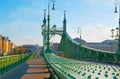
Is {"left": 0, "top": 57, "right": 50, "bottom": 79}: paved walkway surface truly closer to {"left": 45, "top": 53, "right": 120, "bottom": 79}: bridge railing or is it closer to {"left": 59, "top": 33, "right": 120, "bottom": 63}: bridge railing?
{"left": 45, "top": 53, "right": 120, "bottom": 79}: bridge railing

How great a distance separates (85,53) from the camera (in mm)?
48125

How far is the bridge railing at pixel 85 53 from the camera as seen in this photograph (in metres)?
37.7

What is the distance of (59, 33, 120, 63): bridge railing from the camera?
37.7m

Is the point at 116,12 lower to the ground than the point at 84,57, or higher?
higher

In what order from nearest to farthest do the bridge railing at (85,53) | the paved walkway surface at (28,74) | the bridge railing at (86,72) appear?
the bridge railing at (86,72), the paved walkway surface at (28,74), the bridge railing at (85,53)

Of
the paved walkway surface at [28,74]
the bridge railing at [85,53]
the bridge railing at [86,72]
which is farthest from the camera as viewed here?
the bridge railing at [85,53]

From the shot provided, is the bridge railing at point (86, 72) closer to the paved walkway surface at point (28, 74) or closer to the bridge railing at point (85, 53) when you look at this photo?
the paved walkway surface at point (28, 74)

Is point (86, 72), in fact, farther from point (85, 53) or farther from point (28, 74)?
point (85, 53)

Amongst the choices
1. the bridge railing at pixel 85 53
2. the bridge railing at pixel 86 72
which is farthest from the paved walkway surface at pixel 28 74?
the bridge railing at pixel 85 53

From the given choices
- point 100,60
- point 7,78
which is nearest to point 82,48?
point 100,60

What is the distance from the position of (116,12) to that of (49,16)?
24.5 feet

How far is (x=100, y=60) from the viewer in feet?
129

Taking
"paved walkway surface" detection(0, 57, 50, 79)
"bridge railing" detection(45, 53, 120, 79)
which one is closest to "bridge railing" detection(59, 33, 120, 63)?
"paved walkway surface" detection(0, 57, 50, 79)

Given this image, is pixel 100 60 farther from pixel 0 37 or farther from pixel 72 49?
pixel 0 37
